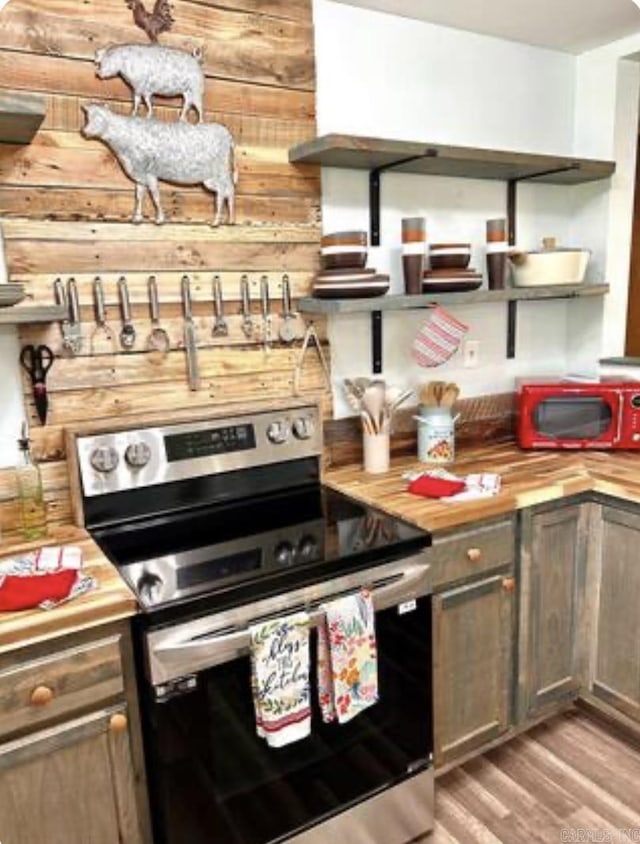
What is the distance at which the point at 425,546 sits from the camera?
173cm

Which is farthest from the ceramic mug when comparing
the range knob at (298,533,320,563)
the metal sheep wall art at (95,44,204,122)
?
the metal sheep wall art at (95,44,204,122)

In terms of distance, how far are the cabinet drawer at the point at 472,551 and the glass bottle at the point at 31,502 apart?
1033 millimetres

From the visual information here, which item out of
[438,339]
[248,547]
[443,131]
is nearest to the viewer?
[248,547]

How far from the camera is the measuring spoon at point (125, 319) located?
1.82 m

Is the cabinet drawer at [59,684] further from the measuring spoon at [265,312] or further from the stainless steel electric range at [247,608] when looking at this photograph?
the measuring spoon at [265,312]

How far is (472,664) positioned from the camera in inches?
76.1

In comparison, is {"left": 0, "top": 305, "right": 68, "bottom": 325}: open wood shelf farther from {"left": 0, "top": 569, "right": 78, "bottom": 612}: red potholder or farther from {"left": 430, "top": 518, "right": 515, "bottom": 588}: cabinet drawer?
{"left": 430, "top": 518, "right": 515, "bottom": 588}: cabinet drawer

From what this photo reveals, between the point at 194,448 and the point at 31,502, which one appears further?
the point at 194,448

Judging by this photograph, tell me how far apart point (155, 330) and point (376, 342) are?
0.78 metres

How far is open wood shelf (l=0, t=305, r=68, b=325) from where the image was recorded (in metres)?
1.50

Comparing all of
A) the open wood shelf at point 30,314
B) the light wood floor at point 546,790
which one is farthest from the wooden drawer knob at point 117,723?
the light wood floor at point 546,790

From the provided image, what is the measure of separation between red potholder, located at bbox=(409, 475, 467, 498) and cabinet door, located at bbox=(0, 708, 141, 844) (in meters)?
0.98

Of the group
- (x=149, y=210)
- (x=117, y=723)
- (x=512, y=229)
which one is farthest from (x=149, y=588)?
(x=512, y=229)

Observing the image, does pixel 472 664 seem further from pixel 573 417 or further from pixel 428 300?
pixel 428 300
